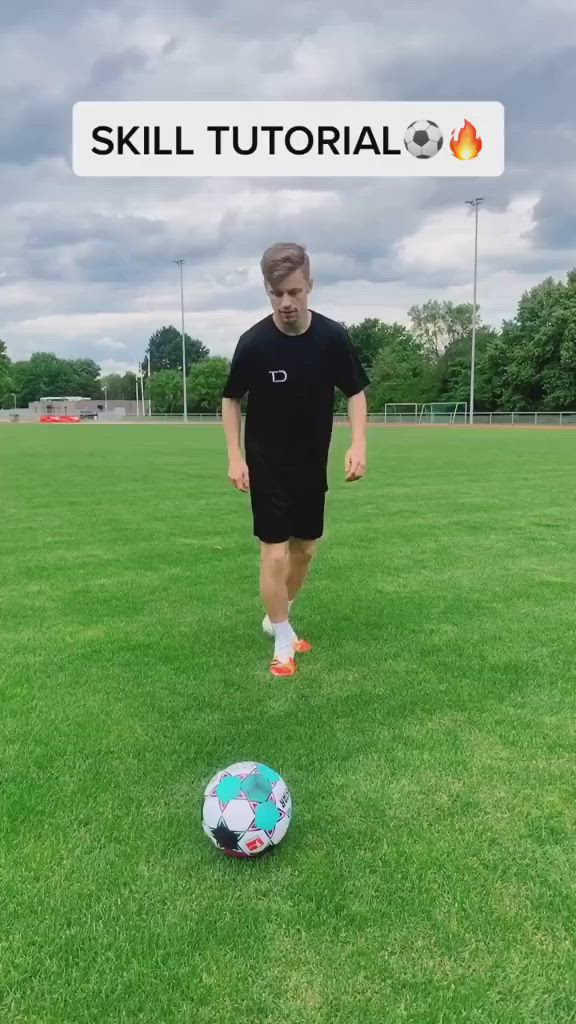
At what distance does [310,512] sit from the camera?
413cm

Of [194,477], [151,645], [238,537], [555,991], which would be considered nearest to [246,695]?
[151,645]

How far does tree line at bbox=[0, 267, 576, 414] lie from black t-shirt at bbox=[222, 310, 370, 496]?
748 inches

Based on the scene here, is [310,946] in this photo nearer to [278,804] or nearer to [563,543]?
[278,804]

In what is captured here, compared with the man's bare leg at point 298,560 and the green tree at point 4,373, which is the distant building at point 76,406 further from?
the man's bare leg at point 298,560

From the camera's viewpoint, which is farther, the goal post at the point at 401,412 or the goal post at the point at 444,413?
the goal post at the point at 401,412

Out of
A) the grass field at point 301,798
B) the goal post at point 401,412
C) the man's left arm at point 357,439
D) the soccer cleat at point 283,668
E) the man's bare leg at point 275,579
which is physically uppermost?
the goal post at point 401,412

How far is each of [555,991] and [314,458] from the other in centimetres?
272

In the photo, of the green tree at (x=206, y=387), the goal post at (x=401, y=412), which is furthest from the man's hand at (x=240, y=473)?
the green tree at (x=206, y=387)

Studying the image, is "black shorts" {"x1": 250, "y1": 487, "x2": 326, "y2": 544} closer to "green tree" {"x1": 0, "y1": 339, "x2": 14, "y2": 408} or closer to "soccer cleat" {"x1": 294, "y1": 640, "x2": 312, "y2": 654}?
"soccer cleat" {"x1": 294, "y1": 640, "x2": 312, "y2": 654}

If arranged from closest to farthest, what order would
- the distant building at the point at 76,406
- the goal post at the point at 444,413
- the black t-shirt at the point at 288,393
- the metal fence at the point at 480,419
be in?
the black t-shirt at the point at 288,393 < the metal fence at the point at 480,419 < the goal post at the point at 444,413 < the distant building at the point at 76,406

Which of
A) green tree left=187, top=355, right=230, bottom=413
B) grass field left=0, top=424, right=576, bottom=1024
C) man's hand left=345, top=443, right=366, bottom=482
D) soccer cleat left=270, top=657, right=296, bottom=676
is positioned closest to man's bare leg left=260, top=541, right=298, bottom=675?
soccer cleat left=270, top=657, right=296, bottom=676

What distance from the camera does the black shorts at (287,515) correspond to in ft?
13.2

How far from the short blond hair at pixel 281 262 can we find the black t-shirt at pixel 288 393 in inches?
13.8

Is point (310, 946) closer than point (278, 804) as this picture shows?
Yes
